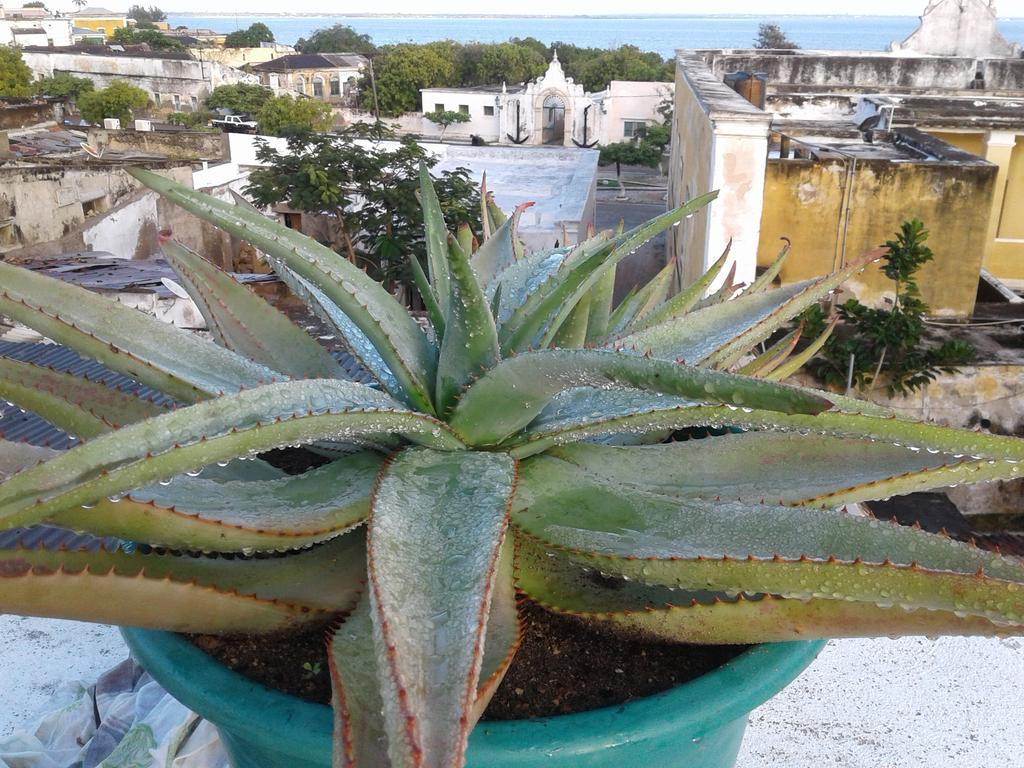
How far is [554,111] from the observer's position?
29.3 metres

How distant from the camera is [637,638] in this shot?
36.7 inches

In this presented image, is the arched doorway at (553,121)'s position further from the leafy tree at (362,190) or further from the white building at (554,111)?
the leafy tree at (362,190)

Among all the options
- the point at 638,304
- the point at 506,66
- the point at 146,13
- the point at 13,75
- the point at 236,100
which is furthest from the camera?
the point at 146,13

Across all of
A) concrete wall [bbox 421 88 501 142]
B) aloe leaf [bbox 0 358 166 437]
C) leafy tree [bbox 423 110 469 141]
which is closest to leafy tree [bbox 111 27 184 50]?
concrete wall [bbox 421 88 501 142]

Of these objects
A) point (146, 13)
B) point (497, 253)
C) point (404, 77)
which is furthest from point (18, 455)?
point (146, 13)

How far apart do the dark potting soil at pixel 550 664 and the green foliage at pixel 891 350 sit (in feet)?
16.5

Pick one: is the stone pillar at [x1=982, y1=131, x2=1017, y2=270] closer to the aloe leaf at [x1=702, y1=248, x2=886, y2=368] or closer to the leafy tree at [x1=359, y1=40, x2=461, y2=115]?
the aloe leaf at [x1=702, y1=248, x2=886, y2=368]

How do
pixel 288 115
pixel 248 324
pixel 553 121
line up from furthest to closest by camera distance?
1. pixel 553 121
2. pixel 288 115
3. pixel 248 324

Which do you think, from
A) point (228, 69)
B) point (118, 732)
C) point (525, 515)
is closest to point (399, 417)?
point (525, 515)

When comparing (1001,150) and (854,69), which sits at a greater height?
(854,69)

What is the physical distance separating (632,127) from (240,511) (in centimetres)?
3059

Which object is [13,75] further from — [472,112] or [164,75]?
[472,112]

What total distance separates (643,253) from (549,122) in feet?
63.4

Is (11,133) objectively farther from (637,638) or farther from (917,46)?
(637,638)
